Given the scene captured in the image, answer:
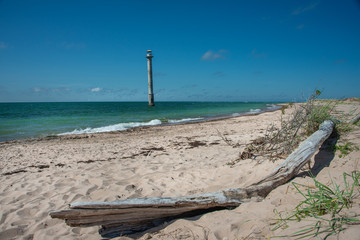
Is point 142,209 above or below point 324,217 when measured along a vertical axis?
below

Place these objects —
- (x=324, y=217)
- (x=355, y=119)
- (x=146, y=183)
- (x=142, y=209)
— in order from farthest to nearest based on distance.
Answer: (x=355, y=119) → (x=146, y=183) → (x=142, y=209) → (x=324, y=217)

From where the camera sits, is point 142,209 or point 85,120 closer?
point 142,209

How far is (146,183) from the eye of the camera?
143 inches

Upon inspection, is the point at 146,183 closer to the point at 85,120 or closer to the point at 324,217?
the point at 324,217

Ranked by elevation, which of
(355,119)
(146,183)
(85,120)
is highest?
(355,119)

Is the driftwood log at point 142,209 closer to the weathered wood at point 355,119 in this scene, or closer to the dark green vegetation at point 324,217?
the dark green vegetation at point 324,217

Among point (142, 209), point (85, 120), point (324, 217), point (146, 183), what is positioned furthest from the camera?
point (85, 120)

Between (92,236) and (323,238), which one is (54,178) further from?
(323,238)

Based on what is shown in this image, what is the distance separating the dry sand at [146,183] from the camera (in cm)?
197

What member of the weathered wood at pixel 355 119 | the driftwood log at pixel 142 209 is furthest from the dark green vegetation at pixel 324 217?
the weathered wood at pixel 355 119

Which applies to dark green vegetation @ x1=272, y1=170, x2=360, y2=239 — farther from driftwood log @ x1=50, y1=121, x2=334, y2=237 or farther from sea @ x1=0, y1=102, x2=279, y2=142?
sea @ x1=0, y1=102, x2=279, y2=142

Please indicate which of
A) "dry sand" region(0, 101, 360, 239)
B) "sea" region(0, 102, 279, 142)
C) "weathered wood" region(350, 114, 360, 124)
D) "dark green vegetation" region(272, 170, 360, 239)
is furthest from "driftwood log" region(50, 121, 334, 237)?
"sea" region(0, 102, 279, 142)

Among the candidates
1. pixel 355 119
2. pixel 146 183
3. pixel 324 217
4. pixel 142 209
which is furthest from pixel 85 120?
pixel 324 217

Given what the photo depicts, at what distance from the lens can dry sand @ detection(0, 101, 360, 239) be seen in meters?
1.97
